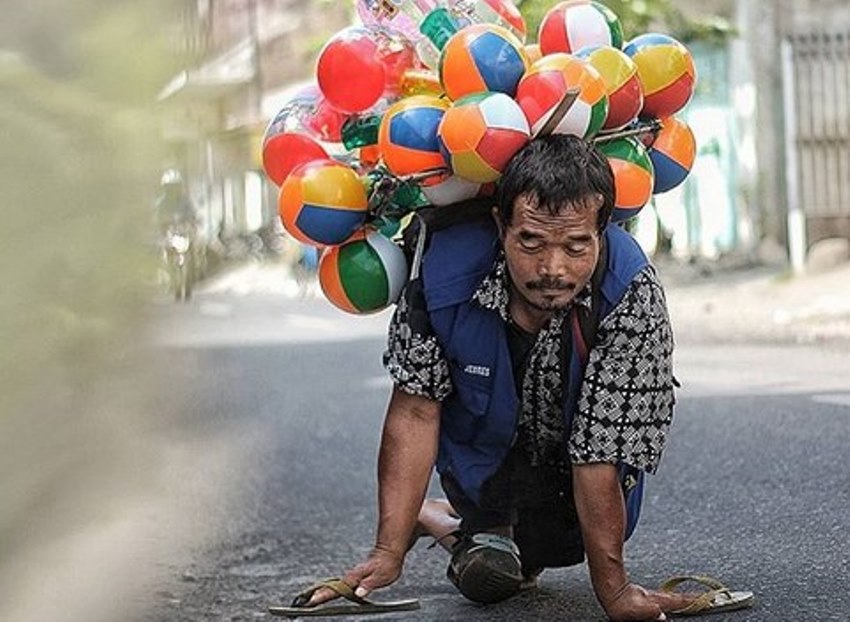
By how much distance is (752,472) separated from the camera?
5.66 metres

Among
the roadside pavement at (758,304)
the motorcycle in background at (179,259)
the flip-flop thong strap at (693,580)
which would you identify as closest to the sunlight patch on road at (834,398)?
the roadside pavement at (758,304)

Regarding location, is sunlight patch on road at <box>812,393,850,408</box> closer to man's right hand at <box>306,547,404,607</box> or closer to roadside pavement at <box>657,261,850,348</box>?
roadside pavement at <box>657,261,850,348</box>

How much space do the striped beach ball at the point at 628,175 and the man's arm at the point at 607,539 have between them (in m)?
0.49

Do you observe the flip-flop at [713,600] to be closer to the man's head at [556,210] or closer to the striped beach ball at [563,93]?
the man's head at [556,210]

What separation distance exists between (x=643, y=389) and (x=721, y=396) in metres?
5.09

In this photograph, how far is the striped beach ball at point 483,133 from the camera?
121 inches

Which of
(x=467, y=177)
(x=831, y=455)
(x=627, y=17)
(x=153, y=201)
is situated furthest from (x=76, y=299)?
(x=627, y=17)

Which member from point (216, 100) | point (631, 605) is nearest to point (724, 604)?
point (631, 605)

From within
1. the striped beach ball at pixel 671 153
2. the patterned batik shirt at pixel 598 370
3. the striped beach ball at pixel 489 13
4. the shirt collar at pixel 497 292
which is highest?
the striped beach ball at pixel 489 13

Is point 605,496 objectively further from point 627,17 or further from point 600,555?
point 627,17

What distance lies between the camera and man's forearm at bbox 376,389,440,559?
339 cm

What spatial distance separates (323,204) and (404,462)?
20.7 inches

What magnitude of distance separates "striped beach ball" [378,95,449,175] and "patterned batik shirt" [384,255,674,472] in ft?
0.81

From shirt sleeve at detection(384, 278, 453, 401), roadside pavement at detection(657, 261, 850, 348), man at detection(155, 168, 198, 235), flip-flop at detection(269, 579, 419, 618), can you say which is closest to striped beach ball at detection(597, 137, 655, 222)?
shirt sleeve at detection(384, 278, 453, 401)
